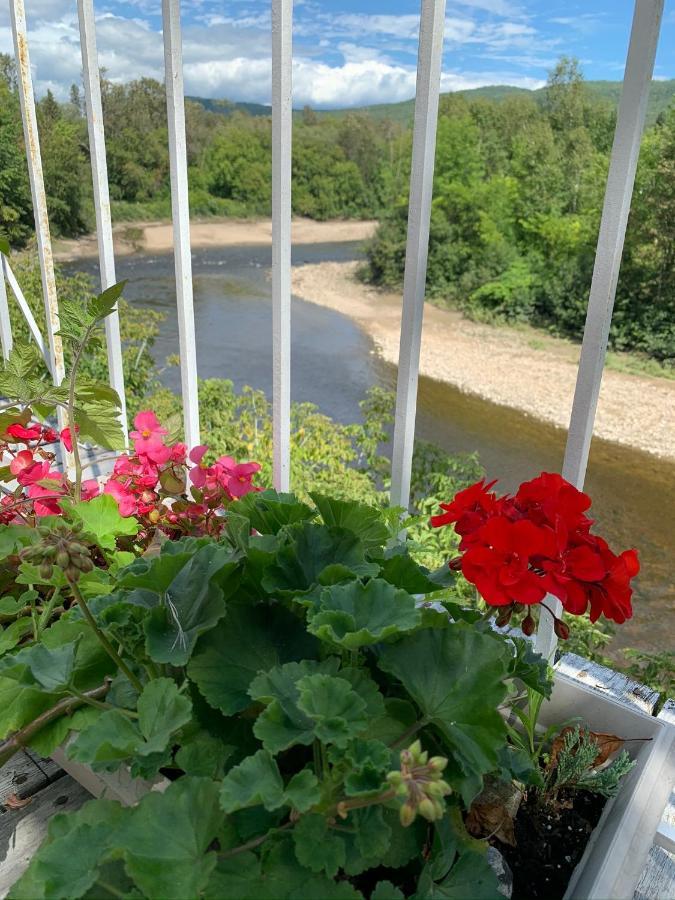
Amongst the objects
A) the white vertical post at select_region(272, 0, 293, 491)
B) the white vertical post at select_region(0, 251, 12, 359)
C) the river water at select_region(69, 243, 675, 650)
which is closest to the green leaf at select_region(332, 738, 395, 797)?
the white vertical post at select_region(272, 0, 293, 491)

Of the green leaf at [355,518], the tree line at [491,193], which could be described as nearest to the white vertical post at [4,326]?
the green leaf at [355,518]

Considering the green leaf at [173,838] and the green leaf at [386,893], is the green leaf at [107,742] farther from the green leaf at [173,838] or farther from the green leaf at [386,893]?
the green leaf at [386,893]

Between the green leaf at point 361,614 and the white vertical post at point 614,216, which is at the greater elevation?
the white vertical post at point 614,216

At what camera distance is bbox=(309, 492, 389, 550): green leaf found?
0.70 metres

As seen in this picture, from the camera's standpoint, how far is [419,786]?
416mm

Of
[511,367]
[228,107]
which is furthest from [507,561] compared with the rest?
[228,107]

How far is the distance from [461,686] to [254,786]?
17cm

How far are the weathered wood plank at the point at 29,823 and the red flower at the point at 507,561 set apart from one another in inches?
18.3

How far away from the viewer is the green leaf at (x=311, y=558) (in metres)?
0.64

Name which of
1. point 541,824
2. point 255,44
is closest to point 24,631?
point 541,824

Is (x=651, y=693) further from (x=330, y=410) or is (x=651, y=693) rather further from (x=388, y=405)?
(x=330, y=410)

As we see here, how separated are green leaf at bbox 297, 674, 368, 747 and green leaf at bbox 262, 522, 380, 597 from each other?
13 centimetres

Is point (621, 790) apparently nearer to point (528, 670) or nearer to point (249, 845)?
point (528, 670)

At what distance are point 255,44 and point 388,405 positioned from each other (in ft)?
69.8
